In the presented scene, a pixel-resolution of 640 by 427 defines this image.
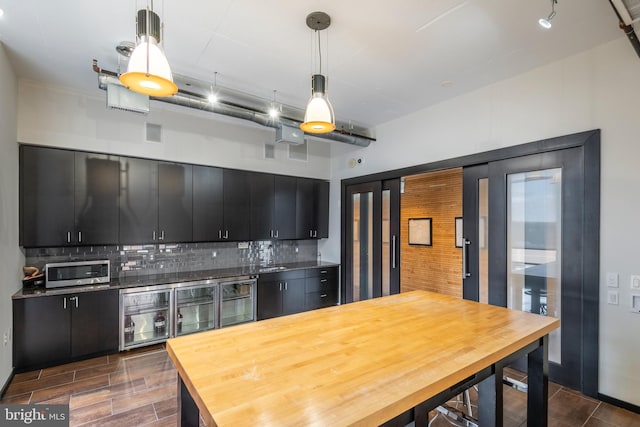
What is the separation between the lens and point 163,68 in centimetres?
152

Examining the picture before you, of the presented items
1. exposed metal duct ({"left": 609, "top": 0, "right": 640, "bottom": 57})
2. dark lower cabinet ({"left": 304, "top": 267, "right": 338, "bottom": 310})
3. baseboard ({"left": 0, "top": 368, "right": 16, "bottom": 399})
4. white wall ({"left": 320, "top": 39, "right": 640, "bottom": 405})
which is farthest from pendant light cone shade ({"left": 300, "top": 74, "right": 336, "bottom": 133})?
baseboard ({"left": 0, "top": 368, "right": 16, "bottom": 399})

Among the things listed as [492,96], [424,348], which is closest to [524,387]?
[424,348]

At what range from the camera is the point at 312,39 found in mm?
2719

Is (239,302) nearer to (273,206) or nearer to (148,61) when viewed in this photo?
(273,206)

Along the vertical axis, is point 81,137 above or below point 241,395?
above

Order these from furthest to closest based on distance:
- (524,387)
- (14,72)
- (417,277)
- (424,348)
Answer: (417,277) → (14,72) → (524,387) → (424,348)

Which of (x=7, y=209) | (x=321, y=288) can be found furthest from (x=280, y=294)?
(x=7, y=209)

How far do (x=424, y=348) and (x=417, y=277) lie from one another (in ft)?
17.9

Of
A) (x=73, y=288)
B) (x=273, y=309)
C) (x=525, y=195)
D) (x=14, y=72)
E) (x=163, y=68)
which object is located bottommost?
(x=273, y=309)

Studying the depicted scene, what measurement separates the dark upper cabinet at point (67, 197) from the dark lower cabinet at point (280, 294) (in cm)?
211

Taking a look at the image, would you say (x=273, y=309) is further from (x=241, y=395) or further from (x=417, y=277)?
(x=241, y=395)

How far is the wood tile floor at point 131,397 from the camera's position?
2.51 metres

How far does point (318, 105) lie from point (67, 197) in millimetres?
3319

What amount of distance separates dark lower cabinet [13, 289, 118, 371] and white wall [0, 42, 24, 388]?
0.42 feet
